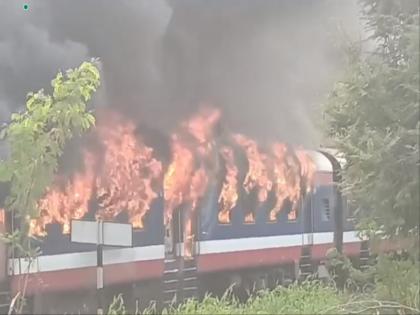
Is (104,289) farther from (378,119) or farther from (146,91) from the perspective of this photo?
(378,119)

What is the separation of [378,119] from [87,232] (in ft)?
8.62

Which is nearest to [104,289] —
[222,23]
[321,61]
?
[222,23]

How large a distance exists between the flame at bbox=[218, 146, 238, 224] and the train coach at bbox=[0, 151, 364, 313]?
0.07 m

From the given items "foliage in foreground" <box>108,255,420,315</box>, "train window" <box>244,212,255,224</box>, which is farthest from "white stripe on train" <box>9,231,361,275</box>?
"foliage in foreground" <box>108,255,420,315</box>

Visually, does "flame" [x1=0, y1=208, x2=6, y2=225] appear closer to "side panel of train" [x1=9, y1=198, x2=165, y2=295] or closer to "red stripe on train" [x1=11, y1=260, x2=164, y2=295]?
"side panel of train" [x1=9, y1=198, x2=165, y2=295]

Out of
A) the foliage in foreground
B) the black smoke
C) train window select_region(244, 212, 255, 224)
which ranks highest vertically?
the black smoke

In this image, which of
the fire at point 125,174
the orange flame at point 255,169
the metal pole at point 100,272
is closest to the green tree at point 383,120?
the orange flame at point 255,169

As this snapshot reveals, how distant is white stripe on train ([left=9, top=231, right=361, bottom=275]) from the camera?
6489 millimetres

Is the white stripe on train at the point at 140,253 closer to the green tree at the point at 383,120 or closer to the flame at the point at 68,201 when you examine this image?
the flame at the point at 68,201

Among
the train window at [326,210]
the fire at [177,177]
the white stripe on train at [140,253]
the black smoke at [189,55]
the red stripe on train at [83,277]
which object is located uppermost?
the black smoke at [189,55]

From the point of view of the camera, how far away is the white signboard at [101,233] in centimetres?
Result: 673

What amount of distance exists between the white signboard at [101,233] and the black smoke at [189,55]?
3.07 ft

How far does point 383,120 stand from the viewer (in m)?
7.20

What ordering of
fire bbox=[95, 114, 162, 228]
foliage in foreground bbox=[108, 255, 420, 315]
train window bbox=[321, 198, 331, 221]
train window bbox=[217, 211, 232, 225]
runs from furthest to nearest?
train window bbox=[321, 198, 331, 221] < train window bbox=[217, 211, 232, 225] < foliage in foreground bbox=[108, 255, 420, 315] < fire bbox=[95, 114, 162, 228]
